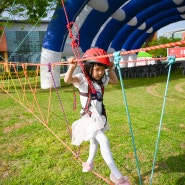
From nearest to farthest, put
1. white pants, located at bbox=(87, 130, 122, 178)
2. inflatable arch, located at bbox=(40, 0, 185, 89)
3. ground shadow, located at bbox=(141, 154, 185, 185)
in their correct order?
white pants, located at bbox=(87, 130, 122, 178) < ground shadow, located at bbox=(141, 154, 185, 185) < inflatable arch, located at bbox=(40, 0, 185, 89)

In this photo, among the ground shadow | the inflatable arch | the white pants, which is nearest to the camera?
the white pants

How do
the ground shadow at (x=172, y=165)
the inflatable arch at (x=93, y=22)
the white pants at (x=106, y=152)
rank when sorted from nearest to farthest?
the white pants at (x=106, y=152), the ground shadow at (x=172, y=165), the inflatable arch at (x=93, y=22)

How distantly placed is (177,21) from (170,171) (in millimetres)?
19355

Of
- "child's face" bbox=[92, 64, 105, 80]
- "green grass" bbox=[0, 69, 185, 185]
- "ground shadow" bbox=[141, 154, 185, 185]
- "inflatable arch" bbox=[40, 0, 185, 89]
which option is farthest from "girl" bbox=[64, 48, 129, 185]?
"inflatable arch" bbox=[40, 0, 185, 89]

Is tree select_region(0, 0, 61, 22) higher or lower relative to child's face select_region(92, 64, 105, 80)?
higher

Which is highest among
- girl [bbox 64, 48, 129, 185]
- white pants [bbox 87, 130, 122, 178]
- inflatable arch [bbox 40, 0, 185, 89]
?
inflatable arch [bbox 40, 0, 185, 89]

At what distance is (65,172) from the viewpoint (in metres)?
3.07

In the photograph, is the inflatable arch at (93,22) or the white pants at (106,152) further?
the inflatable arch at (93,22)

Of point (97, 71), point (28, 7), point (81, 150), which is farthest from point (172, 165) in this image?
point (28, 7)

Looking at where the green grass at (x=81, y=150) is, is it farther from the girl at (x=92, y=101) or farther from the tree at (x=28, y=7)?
the tree at (x=28, y=7)

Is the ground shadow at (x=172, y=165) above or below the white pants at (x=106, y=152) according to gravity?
below

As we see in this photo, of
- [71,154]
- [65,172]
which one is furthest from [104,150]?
→ [71,154]

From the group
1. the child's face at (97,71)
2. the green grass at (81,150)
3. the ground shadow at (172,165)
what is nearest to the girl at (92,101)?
the child's face at (97,71)

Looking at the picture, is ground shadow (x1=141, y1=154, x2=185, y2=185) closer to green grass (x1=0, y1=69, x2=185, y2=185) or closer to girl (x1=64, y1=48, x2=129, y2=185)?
green grass (x1=0, y1=69, x2=185, y2=185)
